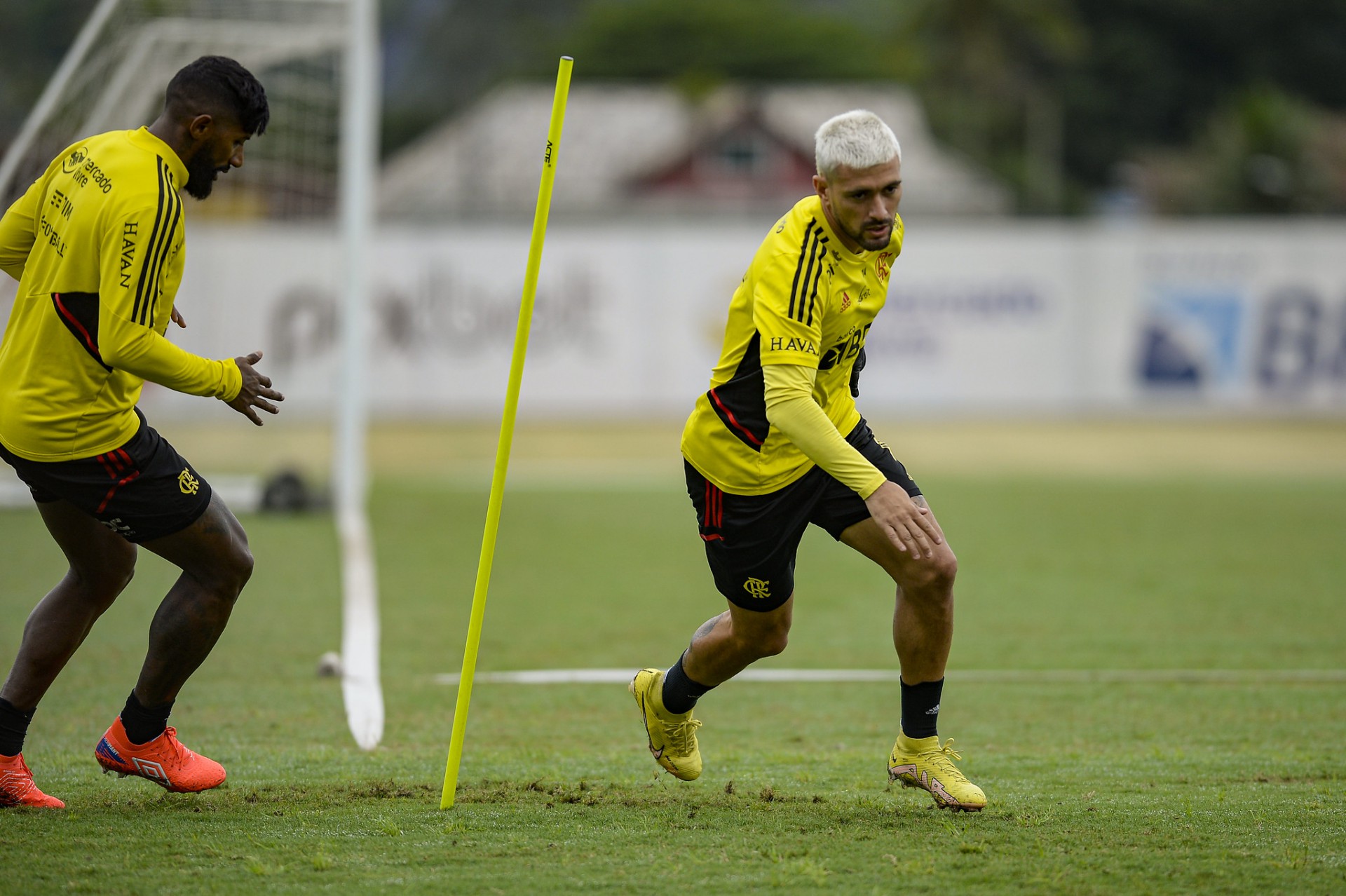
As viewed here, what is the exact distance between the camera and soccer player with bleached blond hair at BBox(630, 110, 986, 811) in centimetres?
431

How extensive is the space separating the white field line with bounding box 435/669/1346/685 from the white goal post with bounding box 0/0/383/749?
739mm

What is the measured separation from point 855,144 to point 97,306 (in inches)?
89.1

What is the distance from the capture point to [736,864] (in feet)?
12.9

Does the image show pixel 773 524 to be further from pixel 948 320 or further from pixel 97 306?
pixel 948 320

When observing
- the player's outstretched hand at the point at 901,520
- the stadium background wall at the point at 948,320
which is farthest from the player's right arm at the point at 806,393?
the stadium background wall at the point at 948,320

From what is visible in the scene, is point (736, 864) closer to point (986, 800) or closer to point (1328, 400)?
point (986, 800)

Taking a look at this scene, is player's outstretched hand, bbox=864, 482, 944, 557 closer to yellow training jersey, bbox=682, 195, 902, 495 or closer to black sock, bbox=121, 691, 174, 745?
yellow training jersey, bbox=682, 195, 902, 495

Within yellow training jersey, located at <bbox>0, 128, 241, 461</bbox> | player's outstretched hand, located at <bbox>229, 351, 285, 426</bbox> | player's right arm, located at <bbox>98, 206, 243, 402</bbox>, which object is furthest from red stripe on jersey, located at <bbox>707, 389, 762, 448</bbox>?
player's right arm, located at <bbox>98, 206, 243, 402</bbox>

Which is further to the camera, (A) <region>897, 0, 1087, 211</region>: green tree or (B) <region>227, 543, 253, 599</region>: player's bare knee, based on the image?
(A) <region>897, 0, 1087, 211</region>: green tree

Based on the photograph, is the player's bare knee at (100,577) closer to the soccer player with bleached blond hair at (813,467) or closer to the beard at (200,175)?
the beard at (200,175)

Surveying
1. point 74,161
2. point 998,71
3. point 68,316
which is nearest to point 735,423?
point 68,316

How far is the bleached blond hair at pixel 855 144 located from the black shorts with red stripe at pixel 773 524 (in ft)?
3.01

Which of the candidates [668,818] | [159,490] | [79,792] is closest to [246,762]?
[79,792]

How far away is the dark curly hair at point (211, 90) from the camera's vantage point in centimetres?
429
